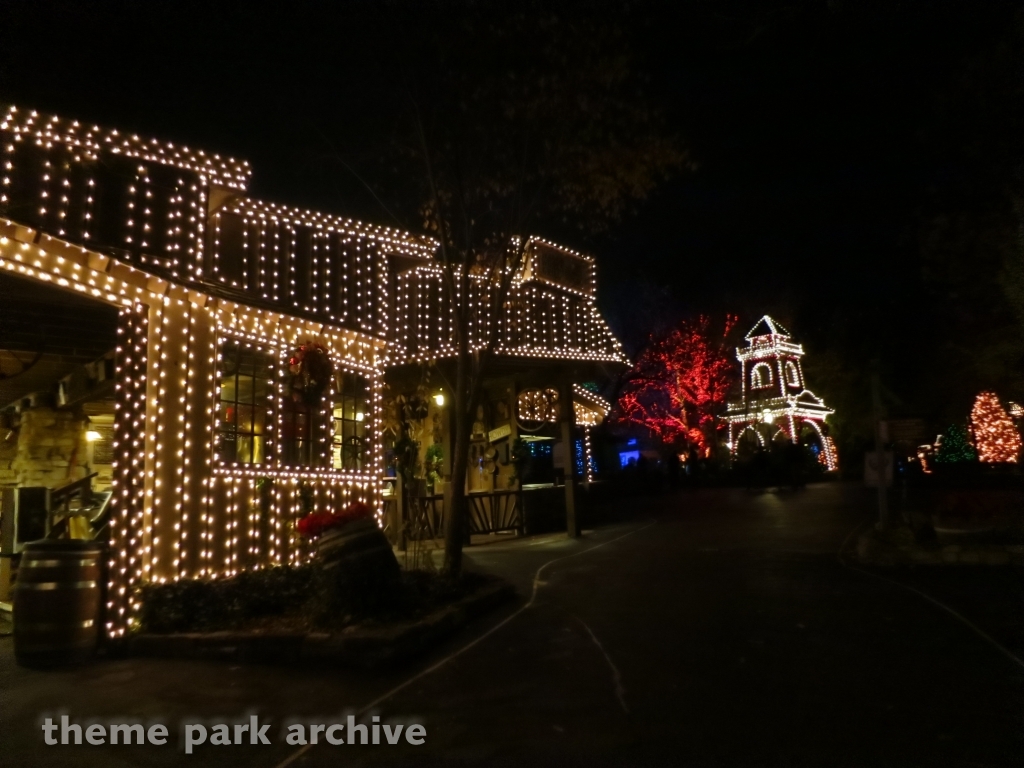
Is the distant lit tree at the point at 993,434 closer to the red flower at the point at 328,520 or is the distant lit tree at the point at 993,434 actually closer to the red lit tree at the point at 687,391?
the red lit tree at the point at 687,391

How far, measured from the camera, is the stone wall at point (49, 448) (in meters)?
12.6

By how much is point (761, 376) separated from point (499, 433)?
2636 centimetres

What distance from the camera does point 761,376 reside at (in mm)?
41625

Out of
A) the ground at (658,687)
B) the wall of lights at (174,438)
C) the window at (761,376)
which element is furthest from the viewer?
the window at (761,376)

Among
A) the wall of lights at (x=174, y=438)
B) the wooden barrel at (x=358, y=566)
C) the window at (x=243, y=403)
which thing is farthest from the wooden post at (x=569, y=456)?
the wooden barrel at (x=358, y=566)

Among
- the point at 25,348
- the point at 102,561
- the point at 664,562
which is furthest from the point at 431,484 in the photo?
the point at 102,561

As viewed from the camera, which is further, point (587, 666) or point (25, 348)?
point (25, 348)

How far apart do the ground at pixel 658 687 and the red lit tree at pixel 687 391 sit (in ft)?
102

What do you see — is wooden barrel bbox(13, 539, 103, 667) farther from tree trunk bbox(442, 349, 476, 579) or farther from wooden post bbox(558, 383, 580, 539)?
wooden post bbox(558, 383, 580, 539)

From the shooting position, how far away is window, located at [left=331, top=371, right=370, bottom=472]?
40.8 ft

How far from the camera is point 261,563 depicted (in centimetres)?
1027

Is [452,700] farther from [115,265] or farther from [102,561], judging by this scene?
[115,265]

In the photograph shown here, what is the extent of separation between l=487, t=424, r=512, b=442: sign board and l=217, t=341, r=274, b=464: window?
8.05 metres

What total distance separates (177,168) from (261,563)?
477 cm
